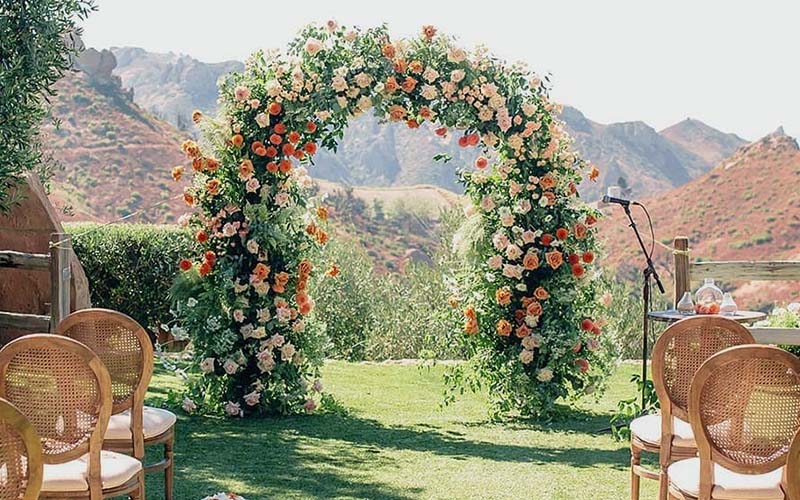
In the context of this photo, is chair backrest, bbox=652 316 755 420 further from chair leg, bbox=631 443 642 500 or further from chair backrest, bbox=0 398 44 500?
chair backrest, bbox=0 398 44 500

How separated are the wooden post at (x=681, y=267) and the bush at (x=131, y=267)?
5.44m

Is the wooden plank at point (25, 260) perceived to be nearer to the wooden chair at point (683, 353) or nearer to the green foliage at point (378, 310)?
the wooden chair at point (683, 353)

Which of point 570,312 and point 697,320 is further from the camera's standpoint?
point 570,312

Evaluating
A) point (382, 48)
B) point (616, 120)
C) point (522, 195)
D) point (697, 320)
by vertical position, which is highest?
point (616, 120)

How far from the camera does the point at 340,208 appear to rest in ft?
110

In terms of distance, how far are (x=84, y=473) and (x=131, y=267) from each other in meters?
7.16

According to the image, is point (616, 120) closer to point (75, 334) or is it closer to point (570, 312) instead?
point (570, 312)

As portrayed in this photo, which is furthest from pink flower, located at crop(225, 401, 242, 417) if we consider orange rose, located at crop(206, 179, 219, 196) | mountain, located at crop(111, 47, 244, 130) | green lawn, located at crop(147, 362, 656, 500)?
mountain, located at crop(111, 47, 244, 130)

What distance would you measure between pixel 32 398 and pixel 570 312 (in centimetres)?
464

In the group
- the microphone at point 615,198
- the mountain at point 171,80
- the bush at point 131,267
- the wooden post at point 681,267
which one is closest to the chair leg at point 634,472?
the wooden post at point 681,267

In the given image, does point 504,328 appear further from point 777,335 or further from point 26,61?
point 26,61

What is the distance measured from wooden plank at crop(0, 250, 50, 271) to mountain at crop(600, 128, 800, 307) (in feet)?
87.3

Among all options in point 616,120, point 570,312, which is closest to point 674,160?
point 616,120

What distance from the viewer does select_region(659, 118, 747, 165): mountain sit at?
53.8m
